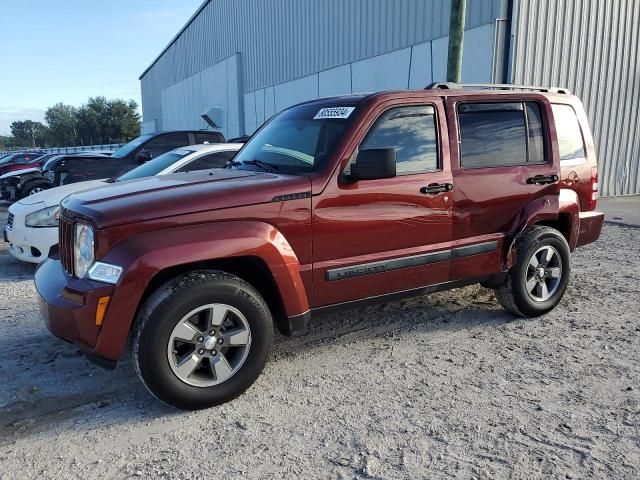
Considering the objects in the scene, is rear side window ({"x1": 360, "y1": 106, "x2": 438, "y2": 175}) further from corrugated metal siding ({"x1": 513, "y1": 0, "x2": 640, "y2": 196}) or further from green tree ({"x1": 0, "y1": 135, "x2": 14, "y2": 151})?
green tree ({"x1": 0, "y1": 135, "x2": 14, "y2": 151})

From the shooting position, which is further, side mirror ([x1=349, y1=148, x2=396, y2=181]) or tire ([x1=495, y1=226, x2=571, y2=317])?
tire ([x1=495, y1=226, x2=571, y2=317])

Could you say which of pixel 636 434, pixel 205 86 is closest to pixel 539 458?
pixel 636 434

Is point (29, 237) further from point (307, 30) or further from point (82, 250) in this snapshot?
point (307, 30)

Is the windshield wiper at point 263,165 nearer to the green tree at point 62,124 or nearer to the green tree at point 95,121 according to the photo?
the green tree at point 95,121

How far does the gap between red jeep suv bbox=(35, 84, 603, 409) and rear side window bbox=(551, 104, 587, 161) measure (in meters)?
0.02

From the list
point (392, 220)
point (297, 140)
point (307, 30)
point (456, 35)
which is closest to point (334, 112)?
point (297, 140)

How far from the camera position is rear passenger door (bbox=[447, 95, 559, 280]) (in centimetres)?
409

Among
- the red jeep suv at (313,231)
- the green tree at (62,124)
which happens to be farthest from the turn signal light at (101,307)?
the green tree at (62,124)

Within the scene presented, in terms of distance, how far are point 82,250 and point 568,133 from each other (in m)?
4.25

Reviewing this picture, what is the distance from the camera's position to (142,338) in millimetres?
2961

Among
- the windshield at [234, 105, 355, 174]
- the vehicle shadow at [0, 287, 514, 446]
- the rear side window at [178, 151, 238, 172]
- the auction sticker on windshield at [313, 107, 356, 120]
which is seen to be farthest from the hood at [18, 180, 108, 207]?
the auction sticker on windshield at [313, 107, 356, 120]

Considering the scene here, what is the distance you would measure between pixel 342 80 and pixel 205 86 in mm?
16800

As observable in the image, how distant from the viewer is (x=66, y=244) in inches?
131

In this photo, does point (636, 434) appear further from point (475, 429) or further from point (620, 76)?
point (620, 76)
